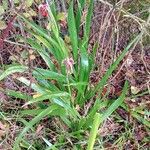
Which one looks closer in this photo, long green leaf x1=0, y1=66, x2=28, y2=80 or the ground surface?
long green leaf x1=0, y1=66, x2=28, y2=80

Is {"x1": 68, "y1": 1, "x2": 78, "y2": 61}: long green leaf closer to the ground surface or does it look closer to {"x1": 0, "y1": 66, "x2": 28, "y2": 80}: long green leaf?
the ground surface

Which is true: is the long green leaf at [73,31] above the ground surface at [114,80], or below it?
above

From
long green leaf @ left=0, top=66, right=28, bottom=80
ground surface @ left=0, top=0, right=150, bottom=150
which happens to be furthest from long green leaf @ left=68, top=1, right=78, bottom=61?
long green leaf @ left=0, top=66, right=28, bottom=80

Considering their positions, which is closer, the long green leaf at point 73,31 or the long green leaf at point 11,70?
the long green leaf at point 11,70

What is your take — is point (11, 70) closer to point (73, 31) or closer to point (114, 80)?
point (73, 31)

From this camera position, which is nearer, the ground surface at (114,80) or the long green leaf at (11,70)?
the long green leaf at (11,70)

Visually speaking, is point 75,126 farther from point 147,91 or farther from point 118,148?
point 147,91

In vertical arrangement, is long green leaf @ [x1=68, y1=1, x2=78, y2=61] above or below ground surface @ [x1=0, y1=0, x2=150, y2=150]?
above

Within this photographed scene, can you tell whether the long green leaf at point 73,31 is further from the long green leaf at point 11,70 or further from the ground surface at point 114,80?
the long green leaf at point 11,70

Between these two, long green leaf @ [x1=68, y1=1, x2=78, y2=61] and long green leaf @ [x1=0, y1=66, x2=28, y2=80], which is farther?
long green leaf @ [x1=68, y1=1, x2=78, y2=61]

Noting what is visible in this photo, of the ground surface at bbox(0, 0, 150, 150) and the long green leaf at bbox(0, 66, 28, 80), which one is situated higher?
the long green leaf at bbox(0, 66, 28, 80)

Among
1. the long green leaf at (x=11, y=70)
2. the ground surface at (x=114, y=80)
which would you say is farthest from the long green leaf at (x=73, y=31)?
the long green leaf at (x=11, y=70)
